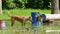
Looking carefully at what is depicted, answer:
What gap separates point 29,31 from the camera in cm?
1027

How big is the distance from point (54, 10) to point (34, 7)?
8.88m

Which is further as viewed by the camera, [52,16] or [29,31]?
[52,16]

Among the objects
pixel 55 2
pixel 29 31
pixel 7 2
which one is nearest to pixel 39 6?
pixel 7 2

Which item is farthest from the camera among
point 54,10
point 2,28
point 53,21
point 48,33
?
point 54,10

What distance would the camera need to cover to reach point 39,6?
25938 millimetres

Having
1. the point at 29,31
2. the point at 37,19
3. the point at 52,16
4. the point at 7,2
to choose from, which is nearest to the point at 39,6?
the point at 7,2

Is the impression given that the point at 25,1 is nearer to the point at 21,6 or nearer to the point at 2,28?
the point at 21,6

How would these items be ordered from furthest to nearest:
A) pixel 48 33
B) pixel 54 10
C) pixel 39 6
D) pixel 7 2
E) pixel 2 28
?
pixel 39 6 < pixel 7 2 < pixel 54 10 < pixel 2 28 < pixel 48 33

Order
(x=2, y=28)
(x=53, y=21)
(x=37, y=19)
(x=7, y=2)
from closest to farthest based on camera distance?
(x=2, y=28), (x=37, y=19), (x=53, y=21), (x=7, y=2)

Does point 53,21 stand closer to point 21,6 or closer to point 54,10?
point 54,10

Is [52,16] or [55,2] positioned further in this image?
[55,2]

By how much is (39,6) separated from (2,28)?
1437cm

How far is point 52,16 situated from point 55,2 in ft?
9.25

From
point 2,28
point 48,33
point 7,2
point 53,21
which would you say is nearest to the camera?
point 48,33
